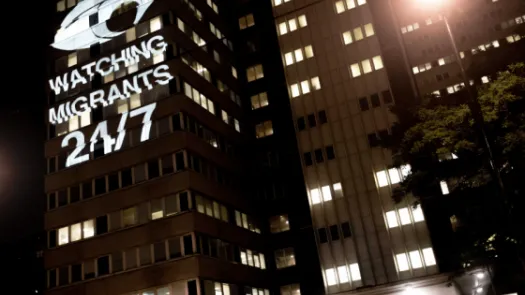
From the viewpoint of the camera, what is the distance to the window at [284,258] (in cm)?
4834

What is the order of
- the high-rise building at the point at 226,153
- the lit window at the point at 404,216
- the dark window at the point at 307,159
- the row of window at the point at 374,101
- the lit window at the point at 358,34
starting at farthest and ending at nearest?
the lit window at the point at 358,34 < the dark window at the point at 307,159 < the row of window at the point at 374,101 < the lit window at the point at 404,216 < the high-rise building at the point at 226,153

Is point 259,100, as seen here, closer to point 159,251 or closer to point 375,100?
point 375,100

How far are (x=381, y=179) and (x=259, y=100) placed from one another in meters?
16.6

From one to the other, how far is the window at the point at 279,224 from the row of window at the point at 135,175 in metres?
9.12

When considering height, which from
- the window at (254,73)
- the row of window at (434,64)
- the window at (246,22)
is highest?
the row of window at (434,64)

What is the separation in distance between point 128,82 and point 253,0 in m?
23.0

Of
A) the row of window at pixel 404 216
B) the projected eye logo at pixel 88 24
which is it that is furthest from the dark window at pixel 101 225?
the row of window at pixel 404 216

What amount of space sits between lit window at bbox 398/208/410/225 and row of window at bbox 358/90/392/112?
10.0m

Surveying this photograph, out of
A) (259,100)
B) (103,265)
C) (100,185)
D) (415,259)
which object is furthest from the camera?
(259,100)

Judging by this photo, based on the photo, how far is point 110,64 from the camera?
147 ft

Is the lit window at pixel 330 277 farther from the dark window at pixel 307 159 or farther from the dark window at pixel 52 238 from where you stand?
the dark window at pixel 52 238

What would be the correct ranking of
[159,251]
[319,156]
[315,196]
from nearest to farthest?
[159,251] → [315,196] → [319,156]

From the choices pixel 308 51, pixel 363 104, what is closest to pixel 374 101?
pixel 363 104

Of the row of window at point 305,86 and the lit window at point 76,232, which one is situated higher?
the row of window at point 305,86
